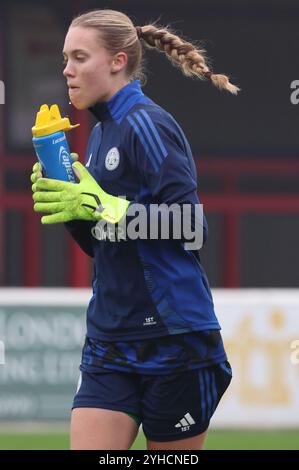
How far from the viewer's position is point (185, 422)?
393cm

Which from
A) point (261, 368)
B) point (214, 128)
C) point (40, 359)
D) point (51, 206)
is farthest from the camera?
point (214, 128)

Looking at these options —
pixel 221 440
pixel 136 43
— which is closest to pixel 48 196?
pixel 136 43

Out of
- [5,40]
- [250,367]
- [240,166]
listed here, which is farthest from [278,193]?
[250,367]

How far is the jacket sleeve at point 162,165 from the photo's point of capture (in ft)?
12.5

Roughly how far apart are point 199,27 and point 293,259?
2.59 meters

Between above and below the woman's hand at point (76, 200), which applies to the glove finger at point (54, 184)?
above

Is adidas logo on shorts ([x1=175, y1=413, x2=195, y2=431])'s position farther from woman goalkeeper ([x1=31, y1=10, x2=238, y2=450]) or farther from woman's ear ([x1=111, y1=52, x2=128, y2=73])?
woman's ear ([x1=111, y1=52, x2=128, y2=73])

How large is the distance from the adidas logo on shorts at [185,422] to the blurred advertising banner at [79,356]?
188 inches

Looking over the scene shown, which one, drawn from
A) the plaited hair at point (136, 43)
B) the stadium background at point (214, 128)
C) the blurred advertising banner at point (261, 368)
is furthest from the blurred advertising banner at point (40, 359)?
the plaited hair at point (136, 43)

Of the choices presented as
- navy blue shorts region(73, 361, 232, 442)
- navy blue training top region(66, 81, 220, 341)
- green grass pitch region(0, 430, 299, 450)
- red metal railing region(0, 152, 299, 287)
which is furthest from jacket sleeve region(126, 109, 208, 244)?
red metal railing region(0, 152, 299, 287)

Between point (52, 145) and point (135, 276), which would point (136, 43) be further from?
point (135, 276)

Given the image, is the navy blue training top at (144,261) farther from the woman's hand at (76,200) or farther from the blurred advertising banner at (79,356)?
the blurred advertising banner at (79,356)

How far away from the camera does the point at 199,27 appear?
12.4 meters

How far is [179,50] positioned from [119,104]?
39cm
